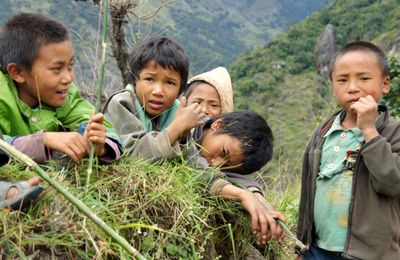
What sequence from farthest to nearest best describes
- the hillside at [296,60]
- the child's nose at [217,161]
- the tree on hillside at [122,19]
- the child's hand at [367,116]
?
the hillside at [296,60]
the tree on hillside at [122,19]
the child's nose at [217,161]
the child's hand at [367,116]

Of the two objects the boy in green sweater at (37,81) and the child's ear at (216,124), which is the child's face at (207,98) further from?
the boy in green sweater at (37,81)

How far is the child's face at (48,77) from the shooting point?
2.26m

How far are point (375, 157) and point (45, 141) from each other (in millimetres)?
1353

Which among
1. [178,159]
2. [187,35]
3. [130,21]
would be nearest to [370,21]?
[187,35]

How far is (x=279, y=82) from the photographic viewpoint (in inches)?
1777

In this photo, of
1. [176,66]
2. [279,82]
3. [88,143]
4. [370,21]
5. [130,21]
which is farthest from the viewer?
[370,21]

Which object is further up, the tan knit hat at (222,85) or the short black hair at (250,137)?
the tan knit hat at (222,85)

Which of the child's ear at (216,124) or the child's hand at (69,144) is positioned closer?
the child's hand at (69,144)

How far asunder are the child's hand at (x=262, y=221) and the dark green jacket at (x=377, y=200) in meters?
0.38

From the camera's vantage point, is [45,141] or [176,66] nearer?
[45,141]

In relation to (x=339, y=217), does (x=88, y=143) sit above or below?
above

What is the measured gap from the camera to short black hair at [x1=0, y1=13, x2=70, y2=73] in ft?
7.45

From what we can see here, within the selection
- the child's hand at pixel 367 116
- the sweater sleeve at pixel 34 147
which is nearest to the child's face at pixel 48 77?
the sweater sleeve at pixel 34 147

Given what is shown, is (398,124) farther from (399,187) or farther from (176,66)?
(176,66)
